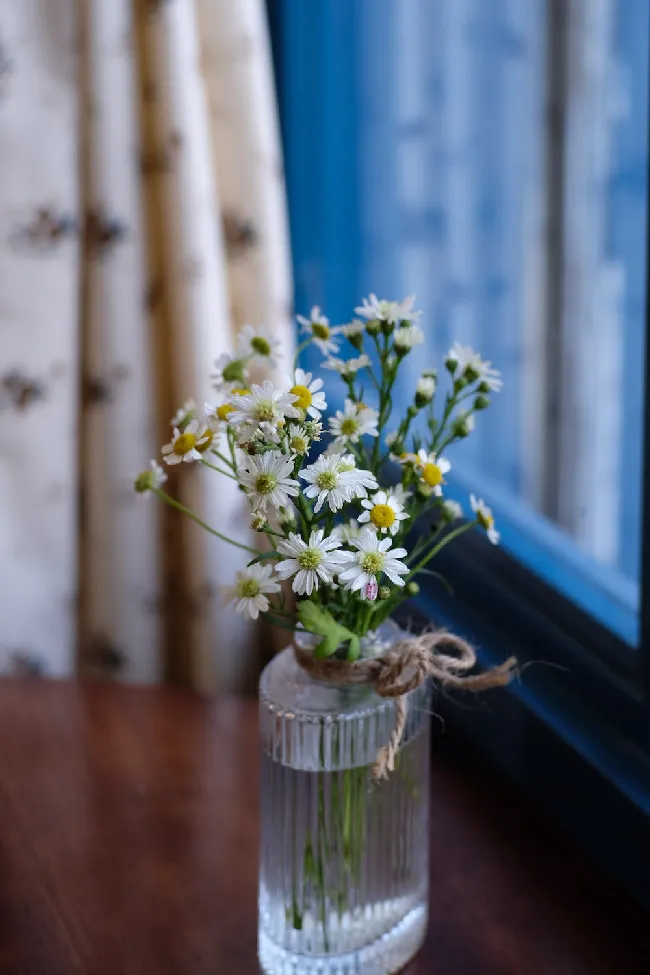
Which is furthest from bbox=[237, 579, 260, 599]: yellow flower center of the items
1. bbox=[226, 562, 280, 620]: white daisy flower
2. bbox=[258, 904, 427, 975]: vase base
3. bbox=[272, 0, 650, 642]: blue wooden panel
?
bbox=[272, 0, 650, 642]: blue wooden panel

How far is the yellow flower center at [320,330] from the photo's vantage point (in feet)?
2.55

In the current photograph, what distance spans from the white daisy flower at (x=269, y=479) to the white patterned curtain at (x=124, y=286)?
2.57 feet

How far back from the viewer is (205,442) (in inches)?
27.6

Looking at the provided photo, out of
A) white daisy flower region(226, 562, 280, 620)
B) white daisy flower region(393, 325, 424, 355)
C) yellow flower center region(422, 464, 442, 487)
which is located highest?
white daisy flower region(393, 325, 424, 355)

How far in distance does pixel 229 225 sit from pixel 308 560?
883 mm

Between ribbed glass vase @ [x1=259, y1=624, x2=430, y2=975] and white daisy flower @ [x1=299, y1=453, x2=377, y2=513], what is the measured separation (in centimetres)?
17

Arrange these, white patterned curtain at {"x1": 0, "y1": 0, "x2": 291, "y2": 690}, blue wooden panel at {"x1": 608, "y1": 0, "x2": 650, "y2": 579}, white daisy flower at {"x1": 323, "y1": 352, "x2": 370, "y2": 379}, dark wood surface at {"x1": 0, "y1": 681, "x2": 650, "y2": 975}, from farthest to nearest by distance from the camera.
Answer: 1. blue wooden panel at {"x1": 608, "y1": 0, "x2": 650, "y2": 579}
2. white patterned curtain at {"x1": 0, "y1": 0, "x2": 291, "y2": 690}
3. dark wood surface at {"x1": 0, "y1": 681, "x2": 650, "y2": 975}
4. white daisy flower at {"x1": 323, "y1": 352, "x2": 370, "y2": 379}

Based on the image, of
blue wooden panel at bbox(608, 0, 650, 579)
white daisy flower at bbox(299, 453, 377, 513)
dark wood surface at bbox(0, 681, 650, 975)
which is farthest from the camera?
blue wooden panel at bbox(608, 0, 650, 579)

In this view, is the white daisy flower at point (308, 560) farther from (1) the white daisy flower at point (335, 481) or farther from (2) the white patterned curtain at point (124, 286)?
(2) the white patterned curtain at point (124, 286)

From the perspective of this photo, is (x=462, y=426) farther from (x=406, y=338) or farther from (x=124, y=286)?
(x=124, y=286)

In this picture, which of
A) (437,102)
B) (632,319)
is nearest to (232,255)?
(437,102)

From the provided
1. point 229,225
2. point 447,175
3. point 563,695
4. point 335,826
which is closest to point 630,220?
point 447,175

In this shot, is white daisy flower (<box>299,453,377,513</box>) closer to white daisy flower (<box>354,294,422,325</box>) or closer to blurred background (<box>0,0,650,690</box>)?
white daisy flower (<box>354,294,422,325</box>)

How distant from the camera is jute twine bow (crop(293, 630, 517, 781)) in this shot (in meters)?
0.74
